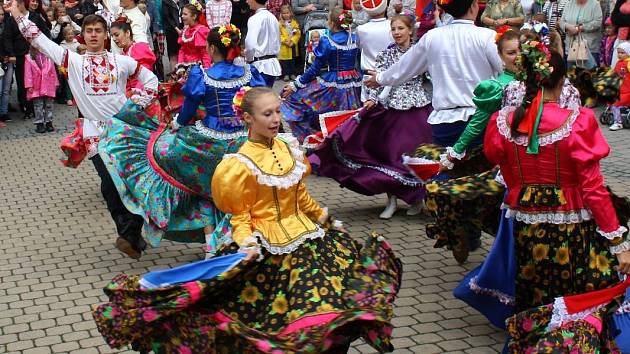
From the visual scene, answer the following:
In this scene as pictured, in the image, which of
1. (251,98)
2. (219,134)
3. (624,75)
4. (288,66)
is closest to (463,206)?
(251,98)

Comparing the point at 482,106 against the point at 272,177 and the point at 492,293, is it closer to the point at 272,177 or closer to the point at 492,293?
the point at 492,293

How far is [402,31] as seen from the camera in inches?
317

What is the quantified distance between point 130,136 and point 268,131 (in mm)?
2583

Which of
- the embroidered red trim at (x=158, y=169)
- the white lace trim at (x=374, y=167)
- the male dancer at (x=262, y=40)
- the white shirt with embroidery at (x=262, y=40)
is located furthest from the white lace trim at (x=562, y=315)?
the white shirt with embroidery at (x=262, y=40)

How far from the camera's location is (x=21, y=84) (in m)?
13.9

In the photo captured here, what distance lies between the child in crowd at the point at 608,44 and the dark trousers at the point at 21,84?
8.08m

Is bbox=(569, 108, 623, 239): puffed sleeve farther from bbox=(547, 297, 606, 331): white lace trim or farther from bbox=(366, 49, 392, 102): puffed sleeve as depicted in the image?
bbox=(366, 49, 392, 102): puffed sleeve

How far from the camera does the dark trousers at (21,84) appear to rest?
1370cm

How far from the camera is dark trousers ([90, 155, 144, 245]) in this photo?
715 centimetres

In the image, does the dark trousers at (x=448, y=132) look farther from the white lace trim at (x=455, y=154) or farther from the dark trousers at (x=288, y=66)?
the dark trousers at (x=288, y=66)

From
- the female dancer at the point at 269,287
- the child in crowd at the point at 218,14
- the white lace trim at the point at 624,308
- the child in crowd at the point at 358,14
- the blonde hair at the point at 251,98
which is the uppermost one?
the blonde hair at the point at 251,98

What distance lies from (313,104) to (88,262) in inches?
136

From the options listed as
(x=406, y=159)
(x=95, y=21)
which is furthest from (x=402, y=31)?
(x=95, y=21)

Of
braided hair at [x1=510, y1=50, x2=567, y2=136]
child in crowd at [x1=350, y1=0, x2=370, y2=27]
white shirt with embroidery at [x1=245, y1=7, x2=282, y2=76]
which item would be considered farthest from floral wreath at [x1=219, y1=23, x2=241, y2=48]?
child in crowd at [x1=350, y1=0, x2=370, y2=27]
